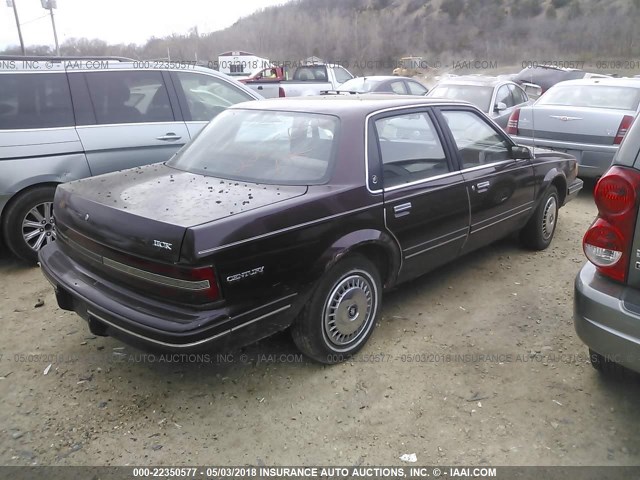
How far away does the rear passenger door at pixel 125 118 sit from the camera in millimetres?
4801

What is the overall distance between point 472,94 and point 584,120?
2.79m

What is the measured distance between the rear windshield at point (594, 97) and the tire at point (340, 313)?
18.8 feet

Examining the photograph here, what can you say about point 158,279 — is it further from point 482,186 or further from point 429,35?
point 429,35

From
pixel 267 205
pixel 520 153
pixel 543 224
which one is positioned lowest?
pixel 543 224

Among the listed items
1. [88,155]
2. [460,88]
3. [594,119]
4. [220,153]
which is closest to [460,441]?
[220,153]

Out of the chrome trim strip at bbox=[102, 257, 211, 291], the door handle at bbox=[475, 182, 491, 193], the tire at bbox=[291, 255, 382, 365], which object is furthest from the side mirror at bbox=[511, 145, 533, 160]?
the chrome trim strip at bbox=[102, 257, 211, 291]

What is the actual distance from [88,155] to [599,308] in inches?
171

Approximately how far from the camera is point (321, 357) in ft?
10.2

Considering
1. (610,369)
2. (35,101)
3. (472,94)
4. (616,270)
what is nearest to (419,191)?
(616,270)

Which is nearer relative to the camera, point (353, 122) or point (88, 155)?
point (353, 122)

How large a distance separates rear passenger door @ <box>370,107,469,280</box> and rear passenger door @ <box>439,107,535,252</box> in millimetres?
163

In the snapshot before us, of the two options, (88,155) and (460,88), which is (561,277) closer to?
(88,155)

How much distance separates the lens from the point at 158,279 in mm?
2520

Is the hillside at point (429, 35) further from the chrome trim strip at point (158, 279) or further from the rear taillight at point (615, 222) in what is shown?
the chrome trim strip at point (158, 279)
